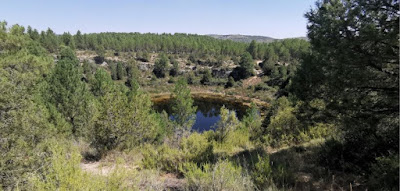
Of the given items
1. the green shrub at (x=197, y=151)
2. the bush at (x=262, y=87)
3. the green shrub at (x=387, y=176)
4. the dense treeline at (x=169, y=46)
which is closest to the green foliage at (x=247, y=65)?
the bush at (x=262, y=87)

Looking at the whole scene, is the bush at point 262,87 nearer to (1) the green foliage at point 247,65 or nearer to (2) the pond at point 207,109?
(1) the green foliage at point 247,65

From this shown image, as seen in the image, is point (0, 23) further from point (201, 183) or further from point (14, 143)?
point (201, 183)

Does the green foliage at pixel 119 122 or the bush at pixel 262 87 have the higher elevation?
the green foliage at pixel 119 122

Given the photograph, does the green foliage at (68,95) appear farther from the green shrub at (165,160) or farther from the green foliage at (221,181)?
the green foliage at (221,181)

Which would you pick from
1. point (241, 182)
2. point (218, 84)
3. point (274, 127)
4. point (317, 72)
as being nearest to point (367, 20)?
point (317, 72)

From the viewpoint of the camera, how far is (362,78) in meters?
4.55

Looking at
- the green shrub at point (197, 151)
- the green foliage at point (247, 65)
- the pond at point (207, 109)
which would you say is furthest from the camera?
the green foliage at point (247, 65)

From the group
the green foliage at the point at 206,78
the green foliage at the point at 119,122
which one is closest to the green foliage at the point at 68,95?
the green foliage at the point at 119,122

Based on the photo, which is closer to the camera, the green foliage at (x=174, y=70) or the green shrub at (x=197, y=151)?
the green shrub at (x=197, y=151)

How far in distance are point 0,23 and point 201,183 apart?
11537 mm

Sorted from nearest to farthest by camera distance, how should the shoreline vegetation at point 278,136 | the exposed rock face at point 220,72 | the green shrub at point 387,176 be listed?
the green shrub at point 387,176 → the shoreline vegetation at point 278,136 → the exposed rock face at point 220,72

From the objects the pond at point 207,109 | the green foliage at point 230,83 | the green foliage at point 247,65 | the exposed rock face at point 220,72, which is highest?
the green foliage at point 247,65

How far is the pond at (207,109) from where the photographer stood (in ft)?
133

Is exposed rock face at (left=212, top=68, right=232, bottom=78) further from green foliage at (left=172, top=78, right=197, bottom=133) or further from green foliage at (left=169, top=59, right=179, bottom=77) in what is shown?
green foliage at (left=172, top=78, right=197, bottom=133)
